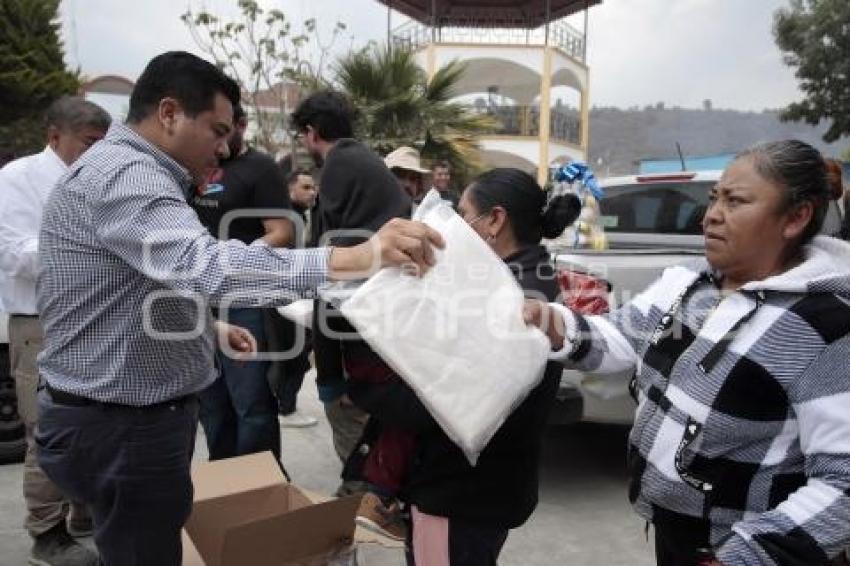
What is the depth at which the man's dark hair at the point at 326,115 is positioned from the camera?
10.9 feet

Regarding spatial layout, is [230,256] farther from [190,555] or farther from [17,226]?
[17,226]

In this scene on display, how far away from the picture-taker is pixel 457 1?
75.2 ft

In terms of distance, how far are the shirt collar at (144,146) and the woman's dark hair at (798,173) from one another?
1308mm

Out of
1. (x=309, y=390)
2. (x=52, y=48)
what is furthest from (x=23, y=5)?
(x=309, y=390)

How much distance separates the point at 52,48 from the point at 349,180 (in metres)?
18.0

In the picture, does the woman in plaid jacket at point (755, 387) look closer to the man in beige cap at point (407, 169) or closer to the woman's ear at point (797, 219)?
the woman's ear at point (797, 219)

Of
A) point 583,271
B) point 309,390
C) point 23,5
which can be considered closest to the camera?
point 583,271

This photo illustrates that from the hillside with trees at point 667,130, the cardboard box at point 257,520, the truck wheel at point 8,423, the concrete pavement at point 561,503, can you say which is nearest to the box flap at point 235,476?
the cardboard box at point 257,520

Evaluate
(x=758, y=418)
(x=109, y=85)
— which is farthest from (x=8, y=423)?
(x=109, y=85)

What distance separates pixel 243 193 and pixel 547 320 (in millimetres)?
2148

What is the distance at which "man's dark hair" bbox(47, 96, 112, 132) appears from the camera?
296 centimetres

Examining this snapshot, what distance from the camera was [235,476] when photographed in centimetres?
269

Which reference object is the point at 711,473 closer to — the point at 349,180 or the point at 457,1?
the point at 349,180

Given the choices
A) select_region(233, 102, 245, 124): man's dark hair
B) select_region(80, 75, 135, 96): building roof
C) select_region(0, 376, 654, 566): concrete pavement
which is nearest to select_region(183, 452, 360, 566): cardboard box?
select_region(0, 376, 654, 566): concrete pavement
